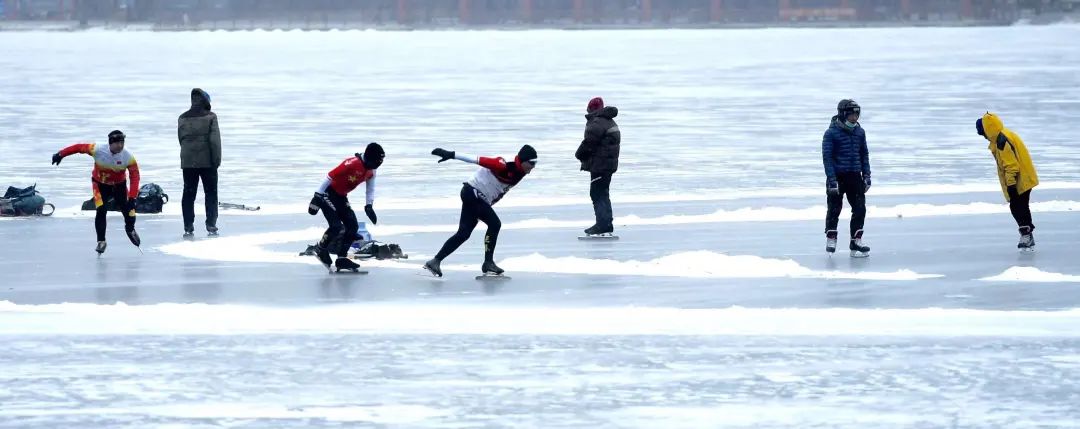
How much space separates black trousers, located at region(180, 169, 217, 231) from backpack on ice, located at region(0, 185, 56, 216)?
272cm

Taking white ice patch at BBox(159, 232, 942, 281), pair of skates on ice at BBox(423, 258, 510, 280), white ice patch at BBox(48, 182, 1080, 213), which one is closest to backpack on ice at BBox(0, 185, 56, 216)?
white ice patch at BBox(48, 182, 1080, 213)

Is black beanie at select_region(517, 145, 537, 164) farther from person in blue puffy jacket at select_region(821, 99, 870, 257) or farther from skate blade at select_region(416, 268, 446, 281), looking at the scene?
person in blue puffy jacket at select_region(821, 99, 870, 257)

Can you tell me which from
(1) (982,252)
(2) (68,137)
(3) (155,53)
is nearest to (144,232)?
(1) (982,252)

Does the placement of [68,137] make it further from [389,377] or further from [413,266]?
[389,377]

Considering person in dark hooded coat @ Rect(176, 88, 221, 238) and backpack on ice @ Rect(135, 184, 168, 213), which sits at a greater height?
person in dark hooded coat @ Rect(176, 88, 221, 238)

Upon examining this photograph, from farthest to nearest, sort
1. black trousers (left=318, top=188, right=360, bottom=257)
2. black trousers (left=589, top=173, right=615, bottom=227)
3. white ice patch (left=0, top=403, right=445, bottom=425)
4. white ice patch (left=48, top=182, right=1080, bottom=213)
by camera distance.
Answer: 1. white ice patch (left=48, top=182, right=1080, bottom=213)
2. black trousers (left=589, top=173, right=615, bottom=227)
3. black trousers (left=318, top=188, right=360, bottom=257)
4. white ice patch (left=0, top=403, right=445, bottom=425)

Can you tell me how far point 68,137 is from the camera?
34031mm

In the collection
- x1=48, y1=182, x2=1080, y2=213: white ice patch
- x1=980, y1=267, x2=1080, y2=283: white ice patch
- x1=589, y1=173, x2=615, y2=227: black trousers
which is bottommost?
x1=48, y1=182, x2=1080, y2=213: white ice patch

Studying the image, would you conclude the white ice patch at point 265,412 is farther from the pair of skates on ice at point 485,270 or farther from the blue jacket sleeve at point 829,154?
the blue jacket sleeve at point 829,154

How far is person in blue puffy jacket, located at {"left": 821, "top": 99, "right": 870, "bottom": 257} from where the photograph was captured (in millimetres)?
14594

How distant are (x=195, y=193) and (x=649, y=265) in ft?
16.2

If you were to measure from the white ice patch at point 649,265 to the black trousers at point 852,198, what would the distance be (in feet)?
1.88

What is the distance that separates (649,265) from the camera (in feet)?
48.9

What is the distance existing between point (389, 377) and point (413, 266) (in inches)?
188
